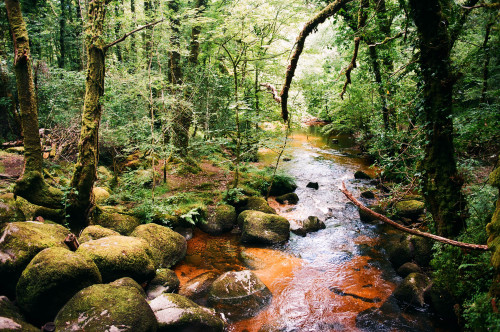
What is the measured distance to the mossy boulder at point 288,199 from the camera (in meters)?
10.8

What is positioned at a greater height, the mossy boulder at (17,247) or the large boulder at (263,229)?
the mossy boulder at (17,247)

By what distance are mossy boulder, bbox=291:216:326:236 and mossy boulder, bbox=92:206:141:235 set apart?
198 inches

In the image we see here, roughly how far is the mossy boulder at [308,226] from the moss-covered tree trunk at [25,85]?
7275mm

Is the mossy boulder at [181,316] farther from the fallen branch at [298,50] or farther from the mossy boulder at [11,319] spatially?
the fallen branch at [298,50]

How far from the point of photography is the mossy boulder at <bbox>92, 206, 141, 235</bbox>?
6645mm

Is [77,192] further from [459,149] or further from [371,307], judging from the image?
[459,149]

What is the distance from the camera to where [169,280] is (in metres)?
5.50

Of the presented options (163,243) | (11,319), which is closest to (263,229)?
(163,243)

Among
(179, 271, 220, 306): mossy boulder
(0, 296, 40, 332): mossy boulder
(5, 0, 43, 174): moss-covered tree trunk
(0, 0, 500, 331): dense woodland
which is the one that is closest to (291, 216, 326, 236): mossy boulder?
(0, 0, 500, 331): dense woodland

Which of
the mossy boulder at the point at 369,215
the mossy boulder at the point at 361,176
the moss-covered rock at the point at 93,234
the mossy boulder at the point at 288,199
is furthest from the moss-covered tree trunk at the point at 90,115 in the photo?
the mossy boulder at the point at 361,176

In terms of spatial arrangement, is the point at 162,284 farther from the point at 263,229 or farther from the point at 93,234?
the point at 263,229

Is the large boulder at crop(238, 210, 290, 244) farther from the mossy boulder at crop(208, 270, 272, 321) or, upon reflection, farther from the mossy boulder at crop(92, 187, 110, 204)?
the mossy boulder at crop(92, 187, 110, 204)

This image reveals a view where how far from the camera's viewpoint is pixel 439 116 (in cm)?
429

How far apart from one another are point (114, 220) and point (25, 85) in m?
3.68
